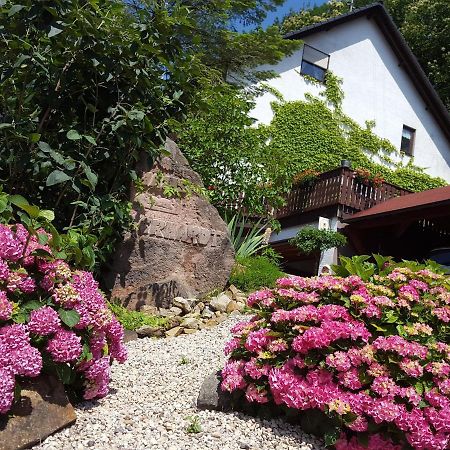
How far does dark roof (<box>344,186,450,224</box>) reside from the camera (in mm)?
12289

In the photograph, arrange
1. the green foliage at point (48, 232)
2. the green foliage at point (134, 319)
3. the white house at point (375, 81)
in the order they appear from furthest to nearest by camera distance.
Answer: the white house at point (375, 81) < the green foliage at point (134, 319) < the green foliage at point (48, 232)

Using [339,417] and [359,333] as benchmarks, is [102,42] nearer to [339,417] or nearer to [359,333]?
[359,333]

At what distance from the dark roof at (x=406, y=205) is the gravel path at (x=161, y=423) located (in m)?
9.07

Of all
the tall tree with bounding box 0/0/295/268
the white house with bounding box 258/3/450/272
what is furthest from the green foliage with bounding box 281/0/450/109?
the tall tree with bounding box 0/0/295/268

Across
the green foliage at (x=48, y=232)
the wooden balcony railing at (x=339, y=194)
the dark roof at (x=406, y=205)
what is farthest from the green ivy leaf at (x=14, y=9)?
the wooden balcony railing at (x=339, y=194)

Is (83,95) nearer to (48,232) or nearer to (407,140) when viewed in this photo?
(48,232)

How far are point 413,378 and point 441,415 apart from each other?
0.81ft

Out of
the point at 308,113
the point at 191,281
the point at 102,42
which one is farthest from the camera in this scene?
the point at 308,113

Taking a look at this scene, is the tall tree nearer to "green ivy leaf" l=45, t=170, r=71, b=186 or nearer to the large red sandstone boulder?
"green ivy leaf" l=45, t=170, r=71, b=186

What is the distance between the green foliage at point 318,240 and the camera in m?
12.7

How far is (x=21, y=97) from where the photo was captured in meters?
4.93

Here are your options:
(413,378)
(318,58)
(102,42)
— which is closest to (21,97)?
(102,42)

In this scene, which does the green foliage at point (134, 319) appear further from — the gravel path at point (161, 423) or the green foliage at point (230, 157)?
the green foliage at point (230, 157)

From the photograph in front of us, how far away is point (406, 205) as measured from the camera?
1305cm
